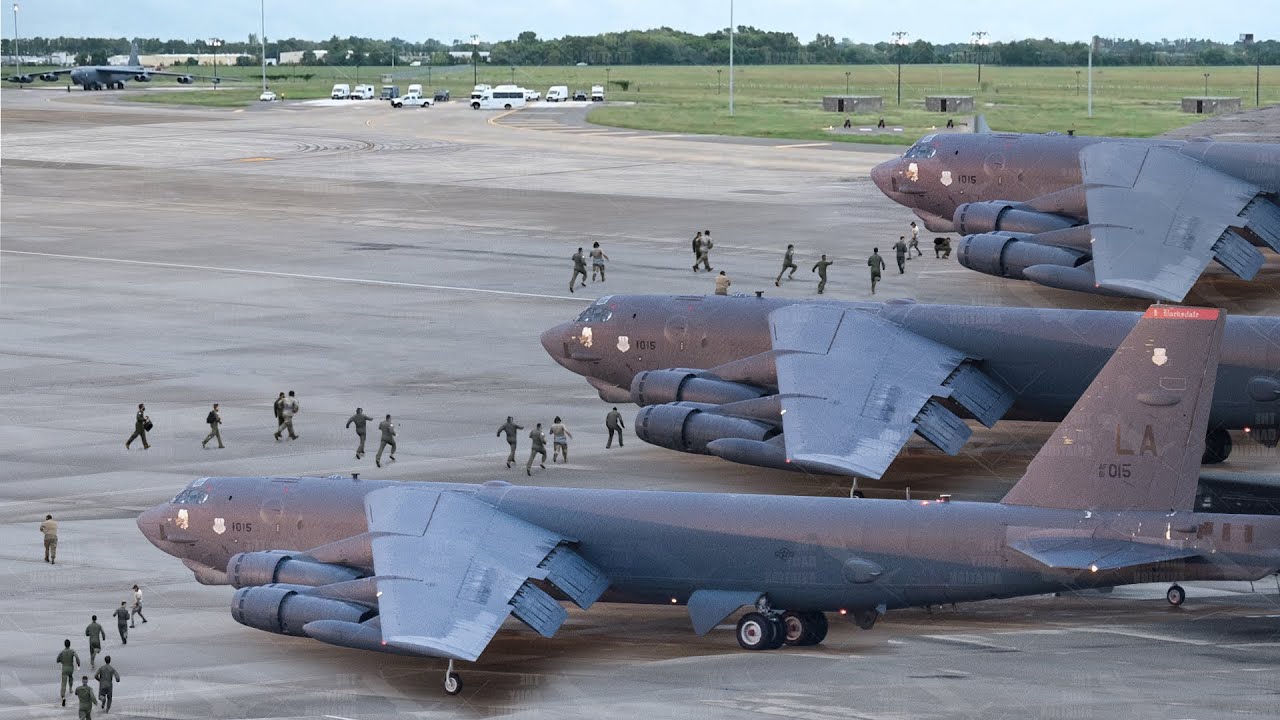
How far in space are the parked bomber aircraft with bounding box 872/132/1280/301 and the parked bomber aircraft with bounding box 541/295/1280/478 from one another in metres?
8.67

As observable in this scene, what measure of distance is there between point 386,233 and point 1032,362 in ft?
157

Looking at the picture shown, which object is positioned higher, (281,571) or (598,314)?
(598,314)

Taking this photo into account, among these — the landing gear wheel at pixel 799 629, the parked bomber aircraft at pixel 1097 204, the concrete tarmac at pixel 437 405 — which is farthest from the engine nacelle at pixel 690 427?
the parked bomber aircraft at pixel 1097 204

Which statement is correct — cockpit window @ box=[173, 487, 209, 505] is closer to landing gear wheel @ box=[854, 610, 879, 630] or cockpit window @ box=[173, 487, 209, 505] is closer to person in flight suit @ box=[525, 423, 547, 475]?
person in flight suit @ box=[525, 423, 547, 475]

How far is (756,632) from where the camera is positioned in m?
34.2

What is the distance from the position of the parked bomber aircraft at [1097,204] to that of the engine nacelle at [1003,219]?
4cm

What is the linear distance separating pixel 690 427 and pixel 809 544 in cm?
1127

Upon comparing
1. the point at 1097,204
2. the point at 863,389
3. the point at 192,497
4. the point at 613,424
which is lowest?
the point at 613,424

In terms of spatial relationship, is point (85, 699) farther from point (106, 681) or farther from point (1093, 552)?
point (1093, 552)

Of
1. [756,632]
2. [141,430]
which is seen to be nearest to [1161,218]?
[756,632]

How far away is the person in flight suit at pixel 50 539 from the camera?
39.5 m

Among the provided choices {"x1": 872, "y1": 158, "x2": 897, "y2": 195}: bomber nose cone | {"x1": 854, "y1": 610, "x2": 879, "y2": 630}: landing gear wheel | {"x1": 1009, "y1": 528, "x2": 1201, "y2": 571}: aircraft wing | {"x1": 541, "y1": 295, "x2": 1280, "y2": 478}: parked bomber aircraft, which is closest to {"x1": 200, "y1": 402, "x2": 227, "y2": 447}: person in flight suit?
{"x1": 541, "y1": 295, "x2": 1280, "y2": 478}: parked bomber aircraft

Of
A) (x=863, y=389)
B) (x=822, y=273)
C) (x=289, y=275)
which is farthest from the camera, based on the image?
(x=289, y=275)

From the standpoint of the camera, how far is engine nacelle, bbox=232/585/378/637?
33.3 meters
